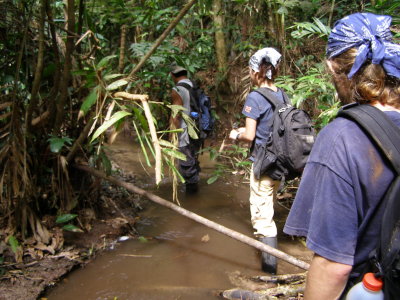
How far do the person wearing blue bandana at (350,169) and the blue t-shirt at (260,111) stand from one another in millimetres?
1874

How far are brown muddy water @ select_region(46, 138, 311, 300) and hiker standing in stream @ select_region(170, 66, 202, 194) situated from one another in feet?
1.43

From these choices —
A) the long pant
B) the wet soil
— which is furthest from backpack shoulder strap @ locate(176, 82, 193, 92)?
the wet soil

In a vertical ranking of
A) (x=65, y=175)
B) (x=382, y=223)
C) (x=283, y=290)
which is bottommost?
(x=283, y=290)

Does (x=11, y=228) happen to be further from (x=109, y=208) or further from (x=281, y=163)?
(x=281, y=163)

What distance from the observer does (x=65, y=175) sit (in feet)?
11.0

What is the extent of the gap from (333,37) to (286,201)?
12.1 ft

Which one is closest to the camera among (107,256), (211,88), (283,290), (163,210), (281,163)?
(283,290)

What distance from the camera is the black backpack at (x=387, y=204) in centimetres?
99

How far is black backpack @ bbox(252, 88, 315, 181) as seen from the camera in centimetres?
286

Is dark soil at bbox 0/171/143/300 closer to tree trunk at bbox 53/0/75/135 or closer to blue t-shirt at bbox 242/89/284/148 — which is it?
tree trunk at bbox 53/0/75/135

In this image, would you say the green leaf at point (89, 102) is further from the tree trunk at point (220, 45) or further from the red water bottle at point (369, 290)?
the tree trunk at point (220, 45)

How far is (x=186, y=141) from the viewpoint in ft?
15.3

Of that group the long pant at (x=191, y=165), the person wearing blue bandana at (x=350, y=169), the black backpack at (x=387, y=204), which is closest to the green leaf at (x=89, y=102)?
the person wearing blue bandana at (x=350, y=169)

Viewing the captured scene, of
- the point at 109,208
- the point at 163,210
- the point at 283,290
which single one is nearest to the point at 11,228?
the point at 109,208
